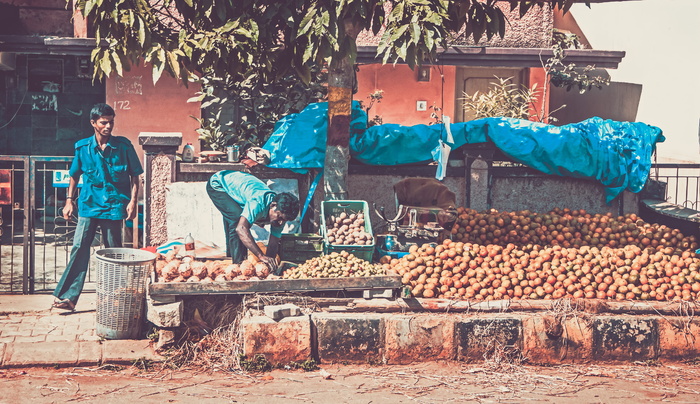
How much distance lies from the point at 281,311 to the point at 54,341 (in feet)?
6.72

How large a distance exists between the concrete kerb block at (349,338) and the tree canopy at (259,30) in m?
2.36

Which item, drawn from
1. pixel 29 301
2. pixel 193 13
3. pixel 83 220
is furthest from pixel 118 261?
pixel 193 13

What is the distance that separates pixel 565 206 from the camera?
424 inches

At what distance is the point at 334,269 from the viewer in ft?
24.9

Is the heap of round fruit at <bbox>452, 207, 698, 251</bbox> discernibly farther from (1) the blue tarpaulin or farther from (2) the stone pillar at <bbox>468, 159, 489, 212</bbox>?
(1) the blue tarpaulin

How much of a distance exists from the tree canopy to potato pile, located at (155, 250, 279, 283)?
1.75 metres

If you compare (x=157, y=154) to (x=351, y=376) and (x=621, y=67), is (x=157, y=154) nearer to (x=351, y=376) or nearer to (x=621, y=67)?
(x=351, y=376)

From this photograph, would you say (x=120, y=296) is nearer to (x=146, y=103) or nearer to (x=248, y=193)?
(x=248, y=193)

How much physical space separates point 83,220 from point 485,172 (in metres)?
5.06

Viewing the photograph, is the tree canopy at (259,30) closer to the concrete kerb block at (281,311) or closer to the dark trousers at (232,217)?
the dark trousers at (232,217)

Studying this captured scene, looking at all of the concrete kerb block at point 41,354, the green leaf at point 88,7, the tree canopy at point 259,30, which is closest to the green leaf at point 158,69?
the tree canopy at point 259,30

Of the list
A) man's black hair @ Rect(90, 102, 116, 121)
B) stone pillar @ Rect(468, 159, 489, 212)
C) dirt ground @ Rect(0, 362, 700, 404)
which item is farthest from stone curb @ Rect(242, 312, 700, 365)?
stone pillar @ Rect(468, 159, 489, 212)

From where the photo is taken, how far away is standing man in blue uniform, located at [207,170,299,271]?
7.65 metres

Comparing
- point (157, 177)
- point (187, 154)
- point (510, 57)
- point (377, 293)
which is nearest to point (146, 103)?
point (187, 154)
